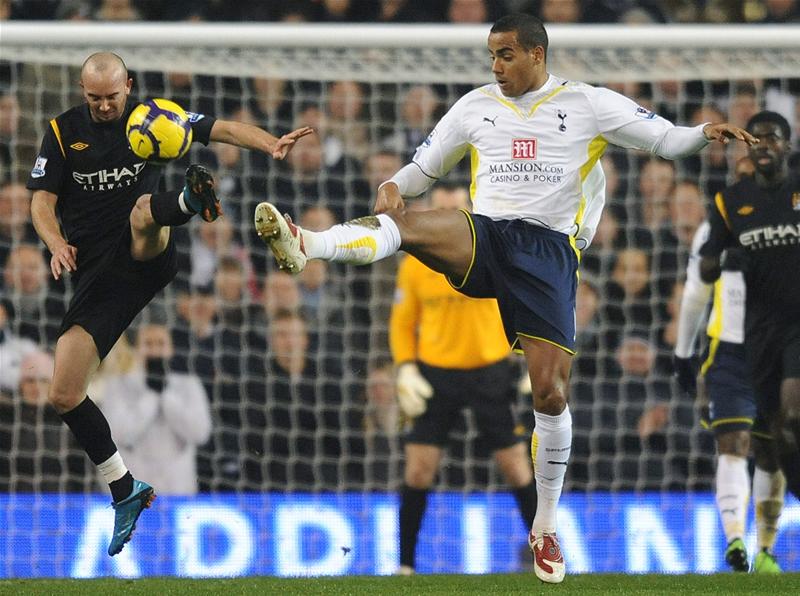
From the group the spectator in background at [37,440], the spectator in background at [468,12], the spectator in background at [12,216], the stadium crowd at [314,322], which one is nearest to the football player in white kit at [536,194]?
the stadium crowd at [314,322]

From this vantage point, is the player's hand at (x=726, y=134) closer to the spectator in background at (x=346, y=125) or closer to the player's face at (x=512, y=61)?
the player's face at (x=512, y=61)

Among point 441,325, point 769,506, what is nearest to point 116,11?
point 441,325

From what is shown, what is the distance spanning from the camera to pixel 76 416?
22.4ft

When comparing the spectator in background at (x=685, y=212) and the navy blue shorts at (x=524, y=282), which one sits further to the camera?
the spectator in background at (x=685, y=212)

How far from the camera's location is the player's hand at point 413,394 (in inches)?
362

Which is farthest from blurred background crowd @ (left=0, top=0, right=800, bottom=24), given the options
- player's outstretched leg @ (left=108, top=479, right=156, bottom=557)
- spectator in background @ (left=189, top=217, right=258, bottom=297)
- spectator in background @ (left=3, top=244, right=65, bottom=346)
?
player's outstretched leg @ (left=108, top=479, right=156, bottom=557)

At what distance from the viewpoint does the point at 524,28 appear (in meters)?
6.62

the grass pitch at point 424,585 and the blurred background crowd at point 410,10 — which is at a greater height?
the blurred background crowd at point 410,10

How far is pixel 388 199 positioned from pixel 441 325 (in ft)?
9.86

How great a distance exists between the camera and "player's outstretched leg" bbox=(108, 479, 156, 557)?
6797mm

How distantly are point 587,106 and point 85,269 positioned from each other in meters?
2.54

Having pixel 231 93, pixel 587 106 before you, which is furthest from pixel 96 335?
→ pixel 231 93

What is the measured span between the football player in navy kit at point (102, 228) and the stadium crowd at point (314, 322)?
3.12 meters

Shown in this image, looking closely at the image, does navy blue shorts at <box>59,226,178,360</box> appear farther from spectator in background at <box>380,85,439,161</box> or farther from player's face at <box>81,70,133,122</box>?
spectator in background at <box>380,85,439,161</box>
